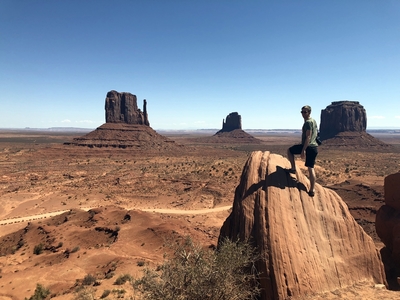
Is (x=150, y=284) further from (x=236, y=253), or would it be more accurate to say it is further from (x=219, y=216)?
(x=219, y=216)

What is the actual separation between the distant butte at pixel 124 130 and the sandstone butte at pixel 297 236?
7773 cm

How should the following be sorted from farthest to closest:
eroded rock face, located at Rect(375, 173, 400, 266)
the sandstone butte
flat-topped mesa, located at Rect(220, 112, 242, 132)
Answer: flat-topped mesa, located at Rect(220, 112, 242, 132) < eroded rock face, located at Rect(375, 173, 400, 266) < the sandstone butte

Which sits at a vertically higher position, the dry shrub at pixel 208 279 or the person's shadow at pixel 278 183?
the person's shadow at pixel 278 183

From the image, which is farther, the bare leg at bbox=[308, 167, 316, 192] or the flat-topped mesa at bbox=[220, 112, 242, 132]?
the flat-topped mesa at bbox=[220, 112, 242, 132]

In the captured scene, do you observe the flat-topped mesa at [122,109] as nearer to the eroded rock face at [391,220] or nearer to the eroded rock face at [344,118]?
the eroded rock face at [344,118]

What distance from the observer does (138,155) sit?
7550cm

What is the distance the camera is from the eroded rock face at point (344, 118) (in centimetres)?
11775

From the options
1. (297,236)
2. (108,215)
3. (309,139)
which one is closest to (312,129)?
(309,139)

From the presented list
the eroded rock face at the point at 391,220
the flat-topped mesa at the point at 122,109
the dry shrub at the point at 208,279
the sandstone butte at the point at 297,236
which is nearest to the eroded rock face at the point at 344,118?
the flat-topped mesa at the point at 122,109

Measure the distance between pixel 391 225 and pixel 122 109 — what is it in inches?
3849

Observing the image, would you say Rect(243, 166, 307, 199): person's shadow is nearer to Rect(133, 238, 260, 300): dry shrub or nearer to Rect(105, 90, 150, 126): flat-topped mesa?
Rect(133, 238, 260, 300): dry shrub

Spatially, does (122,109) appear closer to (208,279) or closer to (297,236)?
(297,236)

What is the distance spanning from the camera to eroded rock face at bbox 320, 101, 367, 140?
117750 millimetres

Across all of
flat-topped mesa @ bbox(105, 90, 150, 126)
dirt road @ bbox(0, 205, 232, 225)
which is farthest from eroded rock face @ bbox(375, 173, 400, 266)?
flat-topped mesa @ bbox(105, 90, 150, 126)
